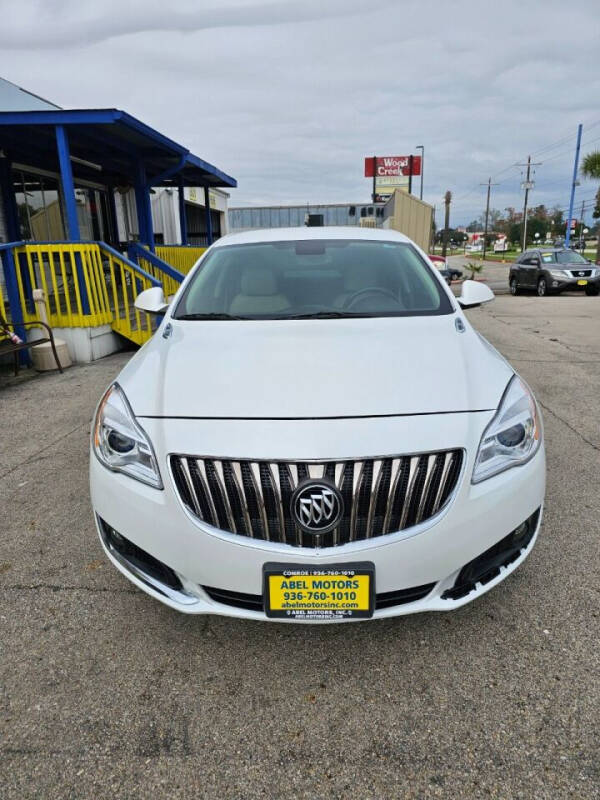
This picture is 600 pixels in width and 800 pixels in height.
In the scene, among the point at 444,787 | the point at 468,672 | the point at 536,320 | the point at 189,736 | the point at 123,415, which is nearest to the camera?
the point at 444,787

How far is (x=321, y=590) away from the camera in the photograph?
169 centimetres

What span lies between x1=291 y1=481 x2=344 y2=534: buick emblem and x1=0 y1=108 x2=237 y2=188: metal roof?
6.88 m

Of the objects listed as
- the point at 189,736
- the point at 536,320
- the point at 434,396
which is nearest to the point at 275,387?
the point at 434,396

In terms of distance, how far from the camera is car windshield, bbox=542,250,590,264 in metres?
17.5

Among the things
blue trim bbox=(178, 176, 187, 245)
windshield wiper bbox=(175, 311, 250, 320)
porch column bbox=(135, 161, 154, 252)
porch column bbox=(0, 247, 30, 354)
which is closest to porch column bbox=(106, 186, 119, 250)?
blue trim bbox=(178, 176, 187, 245)

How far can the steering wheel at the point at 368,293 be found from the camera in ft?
9.55

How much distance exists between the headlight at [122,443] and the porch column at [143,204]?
9.59 m

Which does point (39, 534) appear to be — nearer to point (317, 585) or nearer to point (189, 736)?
point (189, 736)

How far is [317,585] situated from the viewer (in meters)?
1.69

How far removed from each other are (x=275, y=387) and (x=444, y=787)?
1.31 m

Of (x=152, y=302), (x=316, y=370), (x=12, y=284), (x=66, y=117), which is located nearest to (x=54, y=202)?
(x=66, y=117)

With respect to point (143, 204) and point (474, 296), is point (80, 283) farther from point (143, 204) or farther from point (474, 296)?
point (474, 296)

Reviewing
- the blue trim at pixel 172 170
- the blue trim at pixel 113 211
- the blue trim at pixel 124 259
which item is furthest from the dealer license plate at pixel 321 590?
the blue trim at pixel 113 211

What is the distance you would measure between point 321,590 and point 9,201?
Result: 404 inches
